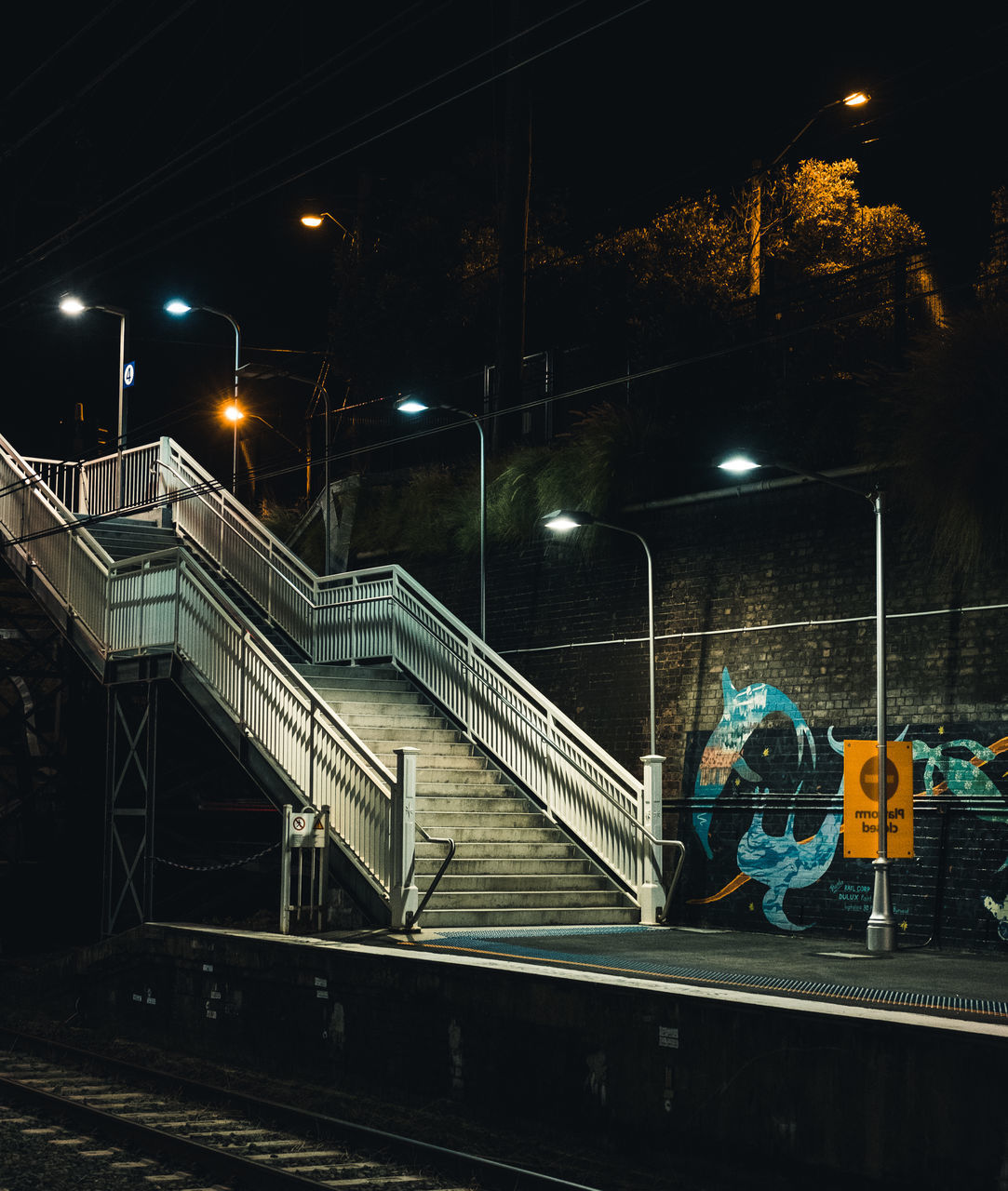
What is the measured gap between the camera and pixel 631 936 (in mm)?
14820

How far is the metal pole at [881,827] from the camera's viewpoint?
1430cm

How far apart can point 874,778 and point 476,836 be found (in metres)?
4.36

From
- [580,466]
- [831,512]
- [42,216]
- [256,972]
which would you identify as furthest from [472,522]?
[42,216]

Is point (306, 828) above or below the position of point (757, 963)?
above

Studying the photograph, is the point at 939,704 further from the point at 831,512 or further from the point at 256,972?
the point at 256,972

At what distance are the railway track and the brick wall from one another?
7102 mm

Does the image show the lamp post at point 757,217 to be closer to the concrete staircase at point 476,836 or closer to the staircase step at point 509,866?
the concrete staircase at point 476,836

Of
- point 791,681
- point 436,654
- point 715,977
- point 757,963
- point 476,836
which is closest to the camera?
point 715,977

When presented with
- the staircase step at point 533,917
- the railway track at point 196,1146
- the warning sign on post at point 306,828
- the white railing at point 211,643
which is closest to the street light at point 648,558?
the staircase step at point 533,917

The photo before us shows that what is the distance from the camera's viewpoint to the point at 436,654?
62.2 ft

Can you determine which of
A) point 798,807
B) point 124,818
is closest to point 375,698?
point 124,818

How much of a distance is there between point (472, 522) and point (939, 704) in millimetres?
8870

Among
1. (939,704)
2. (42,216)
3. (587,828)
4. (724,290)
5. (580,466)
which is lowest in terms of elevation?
(587,828)

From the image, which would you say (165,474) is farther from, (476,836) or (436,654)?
(476,836)
